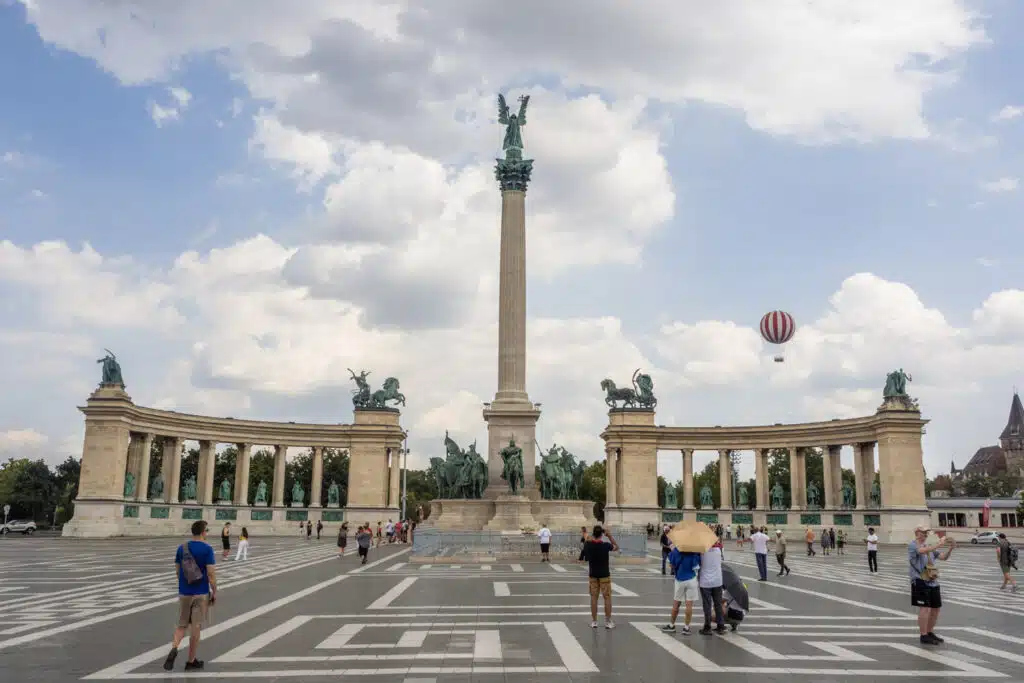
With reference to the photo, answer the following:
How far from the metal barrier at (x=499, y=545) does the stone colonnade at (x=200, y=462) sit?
146 feet

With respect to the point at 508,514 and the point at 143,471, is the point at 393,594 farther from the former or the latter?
the point at 143,471

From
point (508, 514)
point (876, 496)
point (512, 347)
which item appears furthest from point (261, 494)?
point (876, 496)

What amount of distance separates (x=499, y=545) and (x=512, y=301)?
821 inches

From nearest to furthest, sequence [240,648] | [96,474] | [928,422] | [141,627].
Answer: [240,648] < [141,627] < [96,474] < [928,422]

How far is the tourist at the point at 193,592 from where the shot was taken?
1285 cm

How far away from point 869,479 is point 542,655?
7841 centimetres

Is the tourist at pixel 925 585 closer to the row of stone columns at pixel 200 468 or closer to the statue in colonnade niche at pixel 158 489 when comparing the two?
the row of stone columns at pixel 200 468

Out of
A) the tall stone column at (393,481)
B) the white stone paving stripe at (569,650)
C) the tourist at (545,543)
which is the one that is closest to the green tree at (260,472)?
the tall stone column at (393,481)

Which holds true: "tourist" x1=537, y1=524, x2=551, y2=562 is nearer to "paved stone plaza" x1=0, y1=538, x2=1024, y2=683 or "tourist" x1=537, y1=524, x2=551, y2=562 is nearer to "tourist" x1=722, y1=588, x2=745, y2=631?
"paved stone plaza" x1=0, y1=538, x2=1024, y2=683

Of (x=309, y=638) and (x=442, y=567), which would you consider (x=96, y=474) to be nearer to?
(x=442, y=567)

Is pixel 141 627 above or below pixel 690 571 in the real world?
below

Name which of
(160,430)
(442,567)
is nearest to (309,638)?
(442,567)

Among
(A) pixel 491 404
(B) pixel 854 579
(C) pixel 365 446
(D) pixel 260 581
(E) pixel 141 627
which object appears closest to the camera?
(E) pixel 141 627

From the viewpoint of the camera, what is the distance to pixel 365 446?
9181cm
